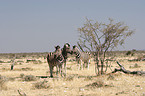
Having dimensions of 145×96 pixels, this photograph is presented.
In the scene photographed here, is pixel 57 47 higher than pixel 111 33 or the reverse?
the reverse

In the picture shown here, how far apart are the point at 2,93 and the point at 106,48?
383 inches

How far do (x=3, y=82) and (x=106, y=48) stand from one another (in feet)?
29.3

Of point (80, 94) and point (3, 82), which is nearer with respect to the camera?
point (80, 94)

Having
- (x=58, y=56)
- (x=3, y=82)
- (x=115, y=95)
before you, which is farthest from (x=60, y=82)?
(x=115, y=95)

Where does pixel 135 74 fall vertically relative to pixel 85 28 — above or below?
below

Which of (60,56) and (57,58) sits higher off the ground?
(60,56)

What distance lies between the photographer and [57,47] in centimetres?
1708

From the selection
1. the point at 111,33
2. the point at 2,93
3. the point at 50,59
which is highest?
the point at 111,33

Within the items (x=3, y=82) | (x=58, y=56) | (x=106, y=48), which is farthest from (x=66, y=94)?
(x=106, y=48)

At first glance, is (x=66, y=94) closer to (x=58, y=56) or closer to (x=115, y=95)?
(x=115, y=95)

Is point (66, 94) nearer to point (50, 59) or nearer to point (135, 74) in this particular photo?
point (50, 59)

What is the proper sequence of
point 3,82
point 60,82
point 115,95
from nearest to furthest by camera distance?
point 115,95 < point 3,82 < point 60,82

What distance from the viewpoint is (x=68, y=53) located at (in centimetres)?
1702

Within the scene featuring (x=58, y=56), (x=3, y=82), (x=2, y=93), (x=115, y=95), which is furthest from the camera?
(x=58, y=56)
